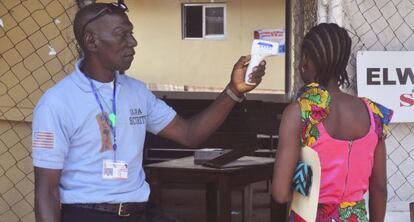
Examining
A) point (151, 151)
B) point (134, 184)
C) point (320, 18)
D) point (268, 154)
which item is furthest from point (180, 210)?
point (134, 184)

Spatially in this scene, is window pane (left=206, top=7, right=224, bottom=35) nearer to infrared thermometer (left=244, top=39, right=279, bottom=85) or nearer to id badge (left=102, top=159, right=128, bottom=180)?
infrared thermometer (left=244, top=39, right=279, bottom=85)

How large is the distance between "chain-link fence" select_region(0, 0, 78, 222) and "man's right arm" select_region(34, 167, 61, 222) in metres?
1.49

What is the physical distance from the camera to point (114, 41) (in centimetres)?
244

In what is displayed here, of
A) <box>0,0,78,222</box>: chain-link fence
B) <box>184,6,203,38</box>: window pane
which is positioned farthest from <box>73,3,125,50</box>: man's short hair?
<box>184,6,203,38</box>: window pane

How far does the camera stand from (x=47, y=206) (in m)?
2.29

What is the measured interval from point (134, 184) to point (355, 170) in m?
0.87

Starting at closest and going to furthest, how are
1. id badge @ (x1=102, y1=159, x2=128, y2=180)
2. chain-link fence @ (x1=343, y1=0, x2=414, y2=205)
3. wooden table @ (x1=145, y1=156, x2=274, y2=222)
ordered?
id badge @ (x1=102, y1=159, x2=128, y2=180), chain-link fence @ (x1=343, y1=0, x2=414, y2=205), wooden table @ (x1=145, y1=156, x2=274, y2=222)

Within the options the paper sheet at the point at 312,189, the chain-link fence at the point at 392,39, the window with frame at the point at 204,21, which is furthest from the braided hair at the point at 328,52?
the window with frame at the point at 204,21

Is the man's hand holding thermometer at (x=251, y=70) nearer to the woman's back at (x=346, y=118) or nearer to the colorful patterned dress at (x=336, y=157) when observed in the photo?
the colorful patterned dress at (x=336, y=157)

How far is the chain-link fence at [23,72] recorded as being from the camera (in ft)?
12.2

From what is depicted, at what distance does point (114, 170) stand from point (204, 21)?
881cm

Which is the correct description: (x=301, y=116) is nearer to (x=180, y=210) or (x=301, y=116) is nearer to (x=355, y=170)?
(x=355, y=170)

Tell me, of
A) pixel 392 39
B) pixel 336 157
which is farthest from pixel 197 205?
pixel 336 157

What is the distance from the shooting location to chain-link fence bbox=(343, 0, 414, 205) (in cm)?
368
